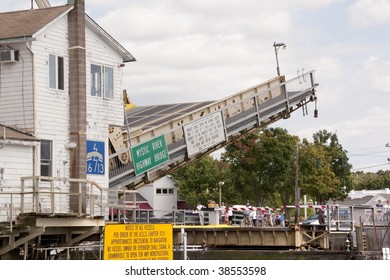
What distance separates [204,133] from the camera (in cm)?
4084

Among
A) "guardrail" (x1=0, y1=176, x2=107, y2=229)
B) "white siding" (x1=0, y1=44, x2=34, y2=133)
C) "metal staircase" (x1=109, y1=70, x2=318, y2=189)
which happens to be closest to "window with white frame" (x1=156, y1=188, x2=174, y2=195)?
"metal staircase" (x1=109, y1=70, x2=318, y2=189)

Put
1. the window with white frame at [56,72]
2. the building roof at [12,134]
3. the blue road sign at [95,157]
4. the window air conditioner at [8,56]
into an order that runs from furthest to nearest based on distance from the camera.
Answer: the blue road sign at [95,157], the window with white frame at [56,72], the window air conditioner at [8,56], the building roof at [12,134]

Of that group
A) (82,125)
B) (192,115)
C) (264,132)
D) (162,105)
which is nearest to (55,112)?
(82,125)

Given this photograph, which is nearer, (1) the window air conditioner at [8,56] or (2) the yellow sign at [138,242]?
(2) the yellow sign at [138,242]

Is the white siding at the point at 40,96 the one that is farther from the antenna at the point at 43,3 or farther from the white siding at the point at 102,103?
the antenna at the point at 43,3

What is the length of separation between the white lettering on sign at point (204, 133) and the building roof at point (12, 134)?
31.8 feet

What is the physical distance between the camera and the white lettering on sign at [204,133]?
4003cm

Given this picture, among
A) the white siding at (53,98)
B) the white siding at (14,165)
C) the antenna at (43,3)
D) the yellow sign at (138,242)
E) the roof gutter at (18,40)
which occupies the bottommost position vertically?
the yellow sign at (138,242)

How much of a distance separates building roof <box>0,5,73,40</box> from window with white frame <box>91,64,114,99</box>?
93.8 inches

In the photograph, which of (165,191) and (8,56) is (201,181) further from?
(8,56)

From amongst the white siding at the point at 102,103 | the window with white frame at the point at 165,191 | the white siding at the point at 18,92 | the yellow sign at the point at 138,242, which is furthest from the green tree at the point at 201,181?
the yellow sign at the point at 138,242

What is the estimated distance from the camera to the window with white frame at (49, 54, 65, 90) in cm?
3241

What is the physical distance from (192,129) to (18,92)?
9.99m

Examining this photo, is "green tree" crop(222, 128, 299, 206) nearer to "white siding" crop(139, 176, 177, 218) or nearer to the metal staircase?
"white siding" crop(139, 176, 177, 218)
